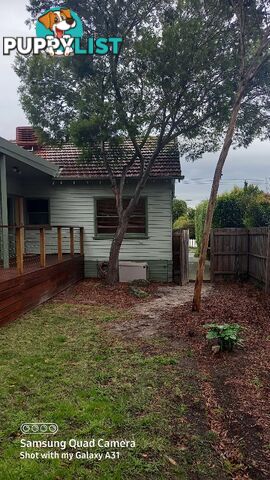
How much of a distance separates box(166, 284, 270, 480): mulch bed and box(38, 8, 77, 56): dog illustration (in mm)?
7197

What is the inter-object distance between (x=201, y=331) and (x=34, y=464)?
3609 millimetres

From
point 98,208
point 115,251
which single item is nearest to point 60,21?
point 98,208

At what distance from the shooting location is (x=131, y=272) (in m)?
10.6

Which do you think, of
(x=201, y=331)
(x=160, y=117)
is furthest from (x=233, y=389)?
(x=160, y=117)

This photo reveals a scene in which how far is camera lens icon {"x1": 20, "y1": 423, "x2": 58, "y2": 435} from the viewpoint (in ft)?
8.89

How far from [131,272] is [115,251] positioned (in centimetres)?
99

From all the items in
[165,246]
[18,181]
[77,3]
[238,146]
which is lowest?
[165,246]

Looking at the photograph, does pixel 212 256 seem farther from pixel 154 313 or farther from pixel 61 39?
pixel 61 39

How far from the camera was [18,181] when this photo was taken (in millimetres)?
11148

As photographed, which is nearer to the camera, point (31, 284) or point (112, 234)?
point (31, 284)

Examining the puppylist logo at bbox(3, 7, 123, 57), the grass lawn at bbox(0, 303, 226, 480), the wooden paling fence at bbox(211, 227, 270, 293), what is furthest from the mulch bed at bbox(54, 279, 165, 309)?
the puppylist logo at bbox(3, 7, 123, 57)

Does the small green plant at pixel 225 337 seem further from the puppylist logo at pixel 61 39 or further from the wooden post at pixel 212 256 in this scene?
the puppylist logo at pixel 61 39

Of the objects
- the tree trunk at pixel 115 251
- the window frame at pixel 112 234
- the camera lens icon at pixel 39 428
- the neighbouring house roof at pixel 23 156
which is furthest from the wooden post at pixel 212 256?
→ the camera lens icon at pixel 39 428

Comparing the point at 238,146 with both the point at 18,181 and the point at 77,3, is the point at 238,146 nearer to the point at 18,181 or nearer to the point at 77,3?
the point at 77,3
